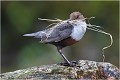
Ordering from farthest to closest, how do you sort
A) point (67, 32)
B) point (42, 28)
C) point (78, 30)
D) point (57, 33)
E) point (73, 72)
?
point (42, 28)
point (57, 33)
point (67, 32)
point (78, 30)
point (73, 72)

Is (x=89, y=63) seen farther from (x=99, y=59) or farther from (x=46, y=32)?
(x=99, y=59)

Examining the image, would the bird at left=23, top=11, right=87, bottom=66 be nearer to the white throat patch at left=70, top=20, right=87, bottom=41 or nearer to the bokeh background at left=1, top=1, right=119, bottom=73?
the white throat patch at left=70, top=20, right=87, bottom=41

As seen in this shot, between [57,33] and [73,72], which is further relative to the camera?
[57,33]

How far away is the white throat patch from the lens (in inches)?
265

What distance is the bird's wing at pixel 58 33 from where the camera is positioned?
22.6 ft

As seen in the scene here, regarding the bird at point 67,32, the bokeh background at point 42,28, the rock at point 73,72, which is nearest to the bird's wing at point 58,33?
the bird at point 67,32

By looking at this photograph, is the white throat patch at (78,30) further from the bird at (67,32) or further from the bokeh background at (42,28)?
the bokeh background at (42,28)

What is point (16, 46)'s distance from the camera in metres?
14.7

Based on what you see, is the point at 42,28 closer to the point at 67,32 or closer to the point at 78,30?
the point at 67,32

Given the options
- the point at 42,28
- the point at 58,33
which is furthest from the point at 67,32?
the point at 42,28

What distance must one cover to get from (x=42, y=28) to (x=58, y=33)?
7.30 meters

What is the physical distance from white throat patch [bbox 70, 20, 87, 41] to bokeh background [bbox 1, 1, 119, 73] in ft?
23.2

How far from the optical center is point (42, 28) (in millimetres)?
14273

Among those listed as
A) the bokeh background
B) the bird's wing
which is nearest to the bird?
the bird's wing
